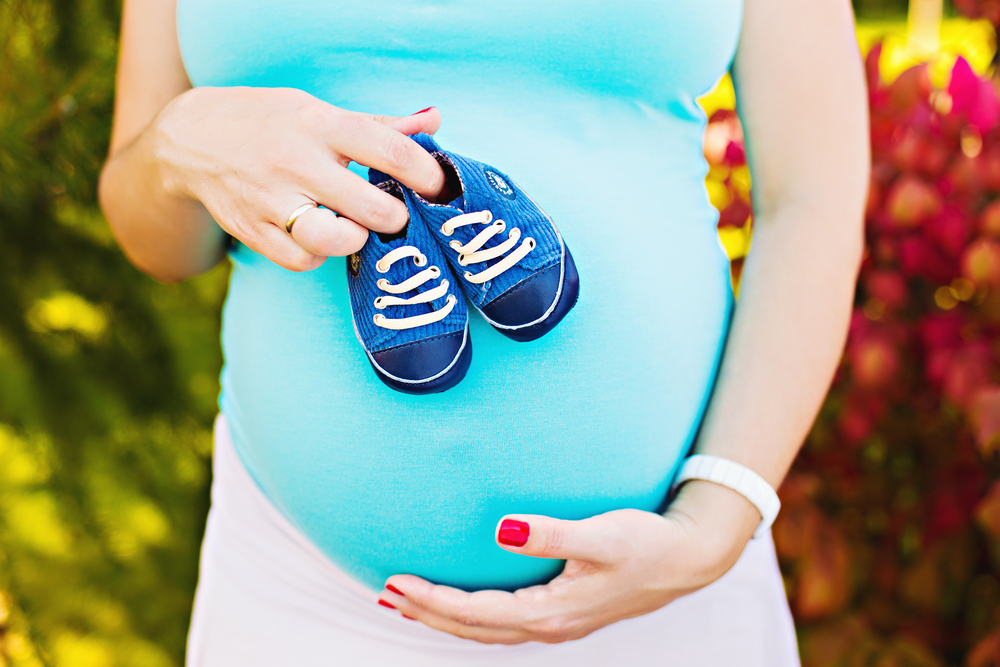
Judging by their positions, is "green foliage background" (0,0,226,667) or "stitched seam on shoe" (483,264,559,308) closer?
"stitched seam on shoe" (483,264,559,308)

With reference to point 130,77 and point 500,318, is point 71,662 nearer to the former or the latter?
point 130,77

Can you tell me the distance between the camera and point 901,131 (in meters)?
1.41

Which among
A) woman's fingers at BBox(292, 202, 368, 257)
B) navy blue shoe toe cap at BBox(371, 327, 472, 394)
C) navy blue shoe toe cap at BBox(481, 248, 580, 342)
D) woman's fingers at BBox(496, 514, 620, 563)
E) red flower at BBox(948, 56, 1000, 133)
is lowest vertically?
woman's fingers at BBox(496, 514, 620, 563)

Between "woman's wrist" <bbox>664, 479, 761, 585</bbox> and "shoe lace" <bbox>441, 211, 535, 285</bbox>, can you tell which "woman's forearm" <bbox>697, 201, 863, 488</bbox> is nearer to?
"woman's wrist" <bbox>664, 479, 761, 585</bbox>

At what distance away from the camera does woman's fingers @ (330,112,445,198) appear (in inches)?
26.9

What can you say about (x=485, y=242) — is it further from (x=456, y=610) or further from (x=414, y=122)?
(x=456, y=610)

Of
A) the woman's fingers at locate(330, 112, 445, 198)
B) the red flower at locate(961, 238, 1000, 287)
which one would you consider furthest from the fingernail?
the red flower at locate(961, 238, 1000, 287)

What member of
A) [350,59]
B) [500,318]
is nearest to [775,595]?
[500,318]

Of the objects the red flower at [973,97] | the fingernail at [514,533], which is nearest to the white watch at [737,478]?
the fingernail at [514,533]

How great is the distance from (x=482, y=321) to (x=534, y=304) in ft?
0.34

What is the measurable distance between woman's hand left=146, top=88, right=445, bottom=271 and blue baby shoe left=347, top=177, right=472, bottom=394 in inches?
1.1

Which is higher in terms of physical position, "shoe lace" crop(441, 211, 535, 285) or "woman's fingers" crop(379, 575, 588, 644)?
"shoe lace" crop(441, 211, 535, 285)

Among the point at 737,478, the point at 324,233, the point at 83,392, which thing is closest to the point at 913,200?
the point at 737,478

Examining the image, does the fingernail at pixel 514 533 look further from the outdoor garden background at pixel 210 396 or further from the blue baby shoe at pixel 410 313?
the outdoor garden background at pixel 210 396
